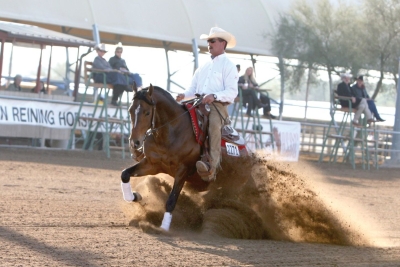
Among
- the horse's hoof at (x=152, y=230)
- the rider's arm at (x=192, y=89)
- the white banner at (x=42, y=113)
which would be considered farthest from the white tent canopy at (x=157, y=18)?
the horse's hoof at (x=152, y=230)

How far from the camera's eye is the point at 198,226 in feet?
30.1

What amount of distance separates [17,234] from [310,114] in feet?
89.1

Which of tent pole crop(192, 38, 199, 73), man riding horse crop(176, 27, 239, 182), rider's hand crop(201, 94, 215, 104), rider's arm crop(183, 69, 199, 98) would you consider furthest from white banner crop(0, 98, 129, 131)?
rider's hand crop(201, 94, 215, 104)

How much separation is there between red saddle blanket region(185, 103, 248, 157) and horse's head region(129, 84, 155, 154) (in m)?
0.69

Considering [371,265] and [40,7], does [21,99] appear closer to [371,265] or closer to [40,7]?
[40,7]

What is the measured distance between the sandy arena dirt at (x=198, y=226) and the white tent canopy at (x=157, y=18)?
11.8 meters

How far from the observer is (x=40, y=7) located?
2433 cm

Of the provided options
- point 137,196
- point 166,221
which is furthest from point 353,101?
point 166,221

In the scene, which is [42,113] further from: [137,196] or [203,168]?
[203,168]

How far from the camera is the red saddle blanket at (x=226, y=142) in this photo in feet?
29.5

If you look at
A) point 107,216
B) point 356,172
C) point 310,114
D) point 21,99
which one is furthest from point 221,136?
point 310,114

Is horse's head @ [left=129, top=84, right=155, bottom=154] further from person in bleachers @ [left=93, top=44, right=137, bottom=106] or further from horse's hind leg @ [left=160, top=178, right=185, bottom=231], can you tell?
person in bleachers @ [left=93, top=44, right=137, bottom=106]

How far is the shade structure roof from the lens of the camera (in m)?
20.7

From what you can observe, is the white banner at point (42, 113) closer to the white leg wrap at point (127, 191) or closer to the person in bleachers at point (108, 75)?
the person in bleachers at point (108, 75)
